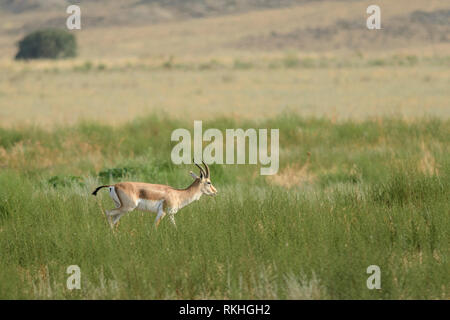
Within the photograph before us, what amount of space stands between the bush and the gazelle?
85.5 metres

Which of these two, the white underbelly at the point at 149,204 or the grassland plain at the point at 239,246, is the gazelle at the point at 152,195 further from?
the grassland plain at the point at 239,246

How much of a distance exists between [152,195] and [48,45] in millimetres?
86134

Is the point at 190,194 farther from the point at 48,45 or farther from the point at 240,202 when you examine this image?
the point at 48,45

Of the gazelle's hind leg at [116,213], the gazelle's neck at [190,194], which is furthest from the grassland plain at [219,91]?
the gazelle's neck at [190,194]

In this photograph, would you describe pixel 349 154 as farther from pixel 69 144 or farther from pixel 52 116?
pixel 52 116

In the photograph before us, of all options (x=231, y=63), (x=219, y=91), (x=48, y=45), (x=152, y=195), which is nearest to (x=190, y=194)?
(x=152, y=195)

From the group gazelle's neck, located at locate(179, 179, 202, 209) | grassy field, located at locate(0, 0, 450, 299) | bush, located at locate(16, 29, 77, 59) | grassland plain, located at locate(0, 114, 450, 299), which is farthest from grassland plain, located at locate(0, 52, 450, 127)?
bush, located at locate(16, 29, 77, 59)

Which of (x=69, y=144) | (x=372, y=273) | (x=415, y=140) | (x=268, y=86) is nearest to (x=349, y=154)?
(x=415, y=140)

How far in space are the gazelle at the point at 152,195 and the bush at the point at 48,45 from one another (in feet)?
281

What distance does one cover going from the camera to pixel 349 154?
46.9 feet

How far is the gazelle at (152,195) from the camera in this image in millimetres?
6234

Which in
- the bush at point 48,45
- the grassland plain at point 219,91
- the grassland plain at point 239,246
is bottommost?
the grassland plain at point 239,246
